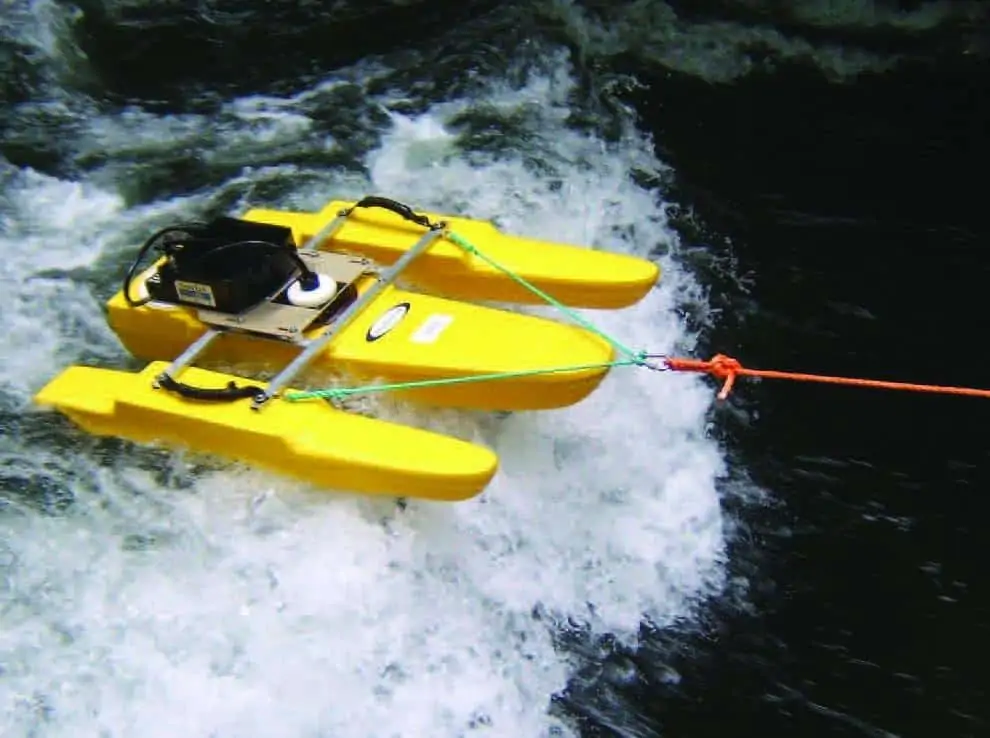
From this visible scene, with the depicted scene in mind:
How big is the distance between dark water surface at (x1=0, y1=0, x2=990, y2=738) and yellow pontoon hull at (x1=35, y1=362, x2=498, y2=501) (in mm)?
693

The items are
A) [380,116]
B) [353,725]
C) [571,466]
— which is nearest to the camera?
[353,725]

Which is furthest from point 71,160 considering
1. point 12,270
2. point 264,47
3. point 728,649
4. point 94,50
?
point 728,649

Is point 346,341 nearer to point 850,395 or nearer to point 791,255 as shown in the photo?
point 850,395

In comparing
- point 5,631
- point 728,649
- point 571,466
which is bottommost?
point 5,631

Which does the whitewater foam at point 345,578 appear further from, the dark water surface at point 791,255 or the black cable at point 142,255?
the black cable at point 142,255

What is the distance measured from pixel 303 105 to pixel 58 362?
2.19m

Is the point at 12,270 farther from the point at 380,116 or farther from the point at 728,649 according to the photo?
the point at 728,649

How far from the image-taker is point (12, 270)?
149 inches

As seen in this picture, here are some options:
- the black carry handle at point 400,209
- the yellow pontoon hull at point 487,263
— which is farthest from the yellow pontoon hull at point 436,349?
the black carry handle at point 400,209

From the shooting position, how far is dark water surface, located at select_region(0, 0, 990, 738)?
269cm

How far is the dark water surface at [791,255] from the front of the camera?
2.69m

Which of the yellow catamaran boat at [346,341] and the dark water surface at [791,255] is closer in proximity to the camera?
the yellow catamaran boat at [346,341]

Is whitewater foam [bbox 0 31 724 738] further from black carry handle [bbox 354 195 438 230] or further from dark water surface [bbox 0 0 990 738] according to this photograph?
black carry handle [bbox 354 195 438 230]

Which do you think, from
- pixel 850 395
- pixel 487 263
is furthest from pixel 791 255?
pixel 487 263
